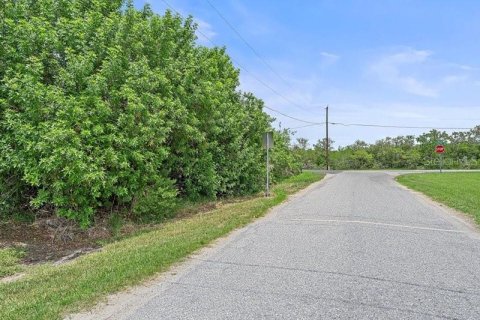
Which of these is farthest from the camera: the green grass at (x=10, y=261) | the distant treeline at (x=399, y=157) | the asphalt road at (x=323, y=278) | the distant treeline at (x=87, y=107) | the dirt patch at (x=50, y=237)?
the distant treeline at (x=399, y=157)

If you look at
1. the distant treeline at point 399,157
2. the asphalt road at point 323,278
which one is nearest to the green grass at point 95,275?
the asphalt road at point 323,278

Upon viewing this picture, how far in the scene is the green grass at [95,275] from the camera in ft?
14.1

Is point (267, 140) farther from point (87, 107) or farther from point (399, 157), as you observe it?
point (399, 157)

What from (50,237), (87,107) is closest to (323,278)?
(87,107)

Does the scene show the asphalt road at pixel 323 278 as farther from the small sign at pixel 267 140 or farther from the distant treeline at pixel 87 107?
the small sign at pixel 267 140

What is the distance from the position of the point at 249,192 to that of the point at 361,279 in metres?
14.0

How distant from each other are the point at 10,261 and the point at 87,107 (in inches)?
139

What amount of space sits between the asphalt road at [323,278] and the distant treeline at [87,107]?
11.2 ft

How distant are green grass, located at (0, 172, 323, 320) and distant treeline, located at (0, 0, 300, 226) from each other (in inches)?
72.7

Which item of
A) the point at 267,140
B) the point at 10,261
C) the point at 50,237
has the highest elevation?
the point at 267,140

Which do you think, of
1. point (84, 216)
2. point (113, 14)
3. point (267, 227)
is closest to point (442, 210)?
point (267, 227)

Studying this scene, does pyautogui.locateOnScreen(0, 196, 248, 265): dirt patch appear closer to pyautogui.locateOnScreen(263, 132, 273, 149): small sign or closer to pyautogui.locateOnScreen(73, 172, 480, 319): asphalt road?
pyautogui.locateOnScreen(73, 172, 480, 319): asphalt road

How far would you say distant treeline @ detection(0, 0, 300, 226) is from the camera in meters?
8.29

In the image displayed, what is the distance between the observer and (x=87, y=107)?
872cm
